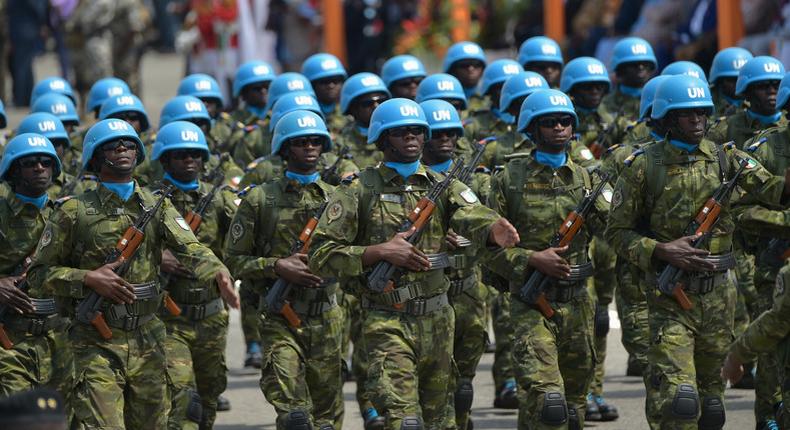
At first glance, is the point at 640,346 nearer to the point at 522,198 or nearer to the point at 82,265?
the point at 522,198

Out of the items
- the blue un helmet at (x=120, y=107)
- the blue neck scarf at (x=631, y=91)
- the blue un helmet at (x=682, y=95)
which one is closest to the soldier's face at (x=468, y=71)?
the blue neck scarf at (x=631, y=91)

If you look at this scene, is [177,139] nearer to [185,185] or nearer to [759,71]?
[185,185]

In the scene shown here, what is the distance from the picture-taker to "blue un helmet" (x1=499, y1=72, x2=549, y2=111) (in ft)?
45.3

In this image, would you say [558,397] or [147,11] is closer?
[558,397]

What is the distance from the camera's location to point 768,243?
11633 mm


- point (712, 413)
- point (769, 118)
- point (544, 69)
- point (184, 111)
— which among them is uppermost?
point (544, 69)

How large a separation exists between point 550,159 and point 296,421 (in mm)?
2280

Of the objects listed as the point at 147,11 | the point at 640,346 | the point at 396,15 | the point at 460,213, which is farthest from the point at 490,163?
the point at 147,11

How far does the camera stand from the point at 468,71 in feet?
55.1

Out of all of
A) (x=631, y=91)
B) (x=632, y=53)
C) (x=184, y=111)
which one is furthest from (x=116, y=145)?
(x=632, y=53)

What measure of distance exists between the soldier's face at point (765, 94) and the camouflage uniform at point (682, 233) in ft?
7.33

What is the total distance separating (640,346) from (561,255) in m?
1.19

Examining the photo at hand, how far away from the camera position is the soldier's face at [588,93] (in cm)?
1486

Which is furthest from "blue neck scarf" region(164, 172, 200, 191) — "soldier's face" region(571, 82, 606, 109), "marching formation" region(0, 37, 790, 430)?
"soldier's face" region(571, 82, 606, 109)
